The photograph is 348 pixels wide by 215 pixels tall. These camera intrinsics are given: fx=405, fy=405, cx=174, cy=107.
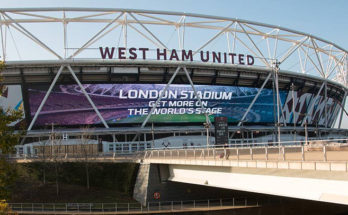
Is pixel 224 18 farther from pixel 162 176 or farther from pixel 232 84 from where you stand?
pixel 162 176

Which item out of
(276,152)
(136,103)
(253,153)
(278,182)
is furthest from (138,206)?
(136,103)

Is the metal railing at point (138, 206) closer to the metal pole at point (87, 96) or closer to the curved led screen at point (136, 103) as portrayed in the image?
the metal pole at point (87, 96)

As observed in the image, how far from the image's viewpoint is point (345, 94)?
100 metres

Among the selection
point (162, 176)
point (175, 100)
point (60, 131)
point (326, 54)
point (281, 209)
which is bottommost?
point (281, 209)

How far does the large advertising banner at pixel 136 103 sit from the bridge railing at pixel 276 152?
28.3 m

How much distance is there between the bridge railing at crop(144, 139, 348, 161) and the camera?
21.2 meters

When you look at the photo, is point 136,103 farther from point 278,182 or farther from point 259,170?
point 278,182

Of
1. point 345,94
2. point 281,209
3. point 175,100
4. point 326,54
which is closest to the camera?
point 281,209

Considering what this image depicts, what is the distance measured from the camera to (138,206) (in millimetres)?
41188

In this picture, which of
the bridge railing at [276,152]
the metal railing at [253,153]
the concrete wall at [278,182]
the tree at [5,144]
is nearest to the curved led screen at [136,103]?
the metal railing at [253,153]

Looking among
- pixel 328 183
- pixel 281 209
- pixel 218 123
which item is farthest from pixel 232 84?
pixel 328 183

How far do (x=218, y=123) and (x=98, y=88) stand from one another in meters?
30.7

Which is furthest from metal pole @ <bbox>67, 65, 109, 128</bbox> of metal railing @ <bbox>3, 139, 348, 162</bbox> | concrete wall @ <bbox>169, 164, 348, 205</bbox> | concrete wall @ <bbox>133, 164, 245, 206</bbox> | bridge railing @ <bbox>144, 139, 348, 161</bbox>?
concrete wall @ <bbox>169, 164, 348, 205</bbox>

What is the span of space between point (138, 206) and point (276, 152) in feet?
63.6
